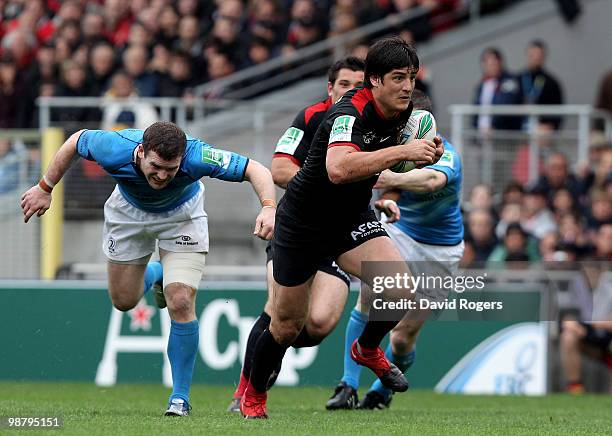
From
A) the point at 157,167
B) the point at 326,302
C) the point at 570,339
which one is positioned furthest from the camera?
the point at 570,339

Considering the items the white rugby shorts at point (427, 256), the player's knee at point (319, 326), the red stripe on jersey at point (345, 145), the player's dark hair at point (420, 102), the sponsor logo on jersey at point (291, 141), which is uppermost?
the player's dark hair at point (420, 102)

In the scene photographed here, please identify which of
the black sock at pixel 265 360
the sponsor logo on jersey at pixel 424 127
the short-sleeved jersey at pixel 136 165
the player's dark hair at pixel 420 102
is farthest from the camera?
the player's dark hair at pixel 420 102

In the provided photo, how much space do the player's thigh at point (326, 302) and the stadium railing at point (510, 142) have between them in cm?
659

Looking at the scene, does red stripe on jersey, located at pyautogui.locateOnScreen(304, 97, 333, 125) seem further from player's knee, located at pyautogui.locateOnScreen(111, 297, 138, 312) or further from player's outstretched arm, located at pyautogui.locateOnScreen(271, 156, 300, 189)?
player's knee, located at pyautogui.locateOnScreen(111, 297, 138, 312)

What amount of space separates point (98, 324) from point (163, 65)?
15.7 feet

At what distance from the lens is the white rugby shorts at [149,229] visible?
973 cm

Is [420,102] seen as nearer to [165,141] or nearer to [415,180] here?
[415,180]

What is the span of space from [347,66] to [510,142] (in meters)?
6.91

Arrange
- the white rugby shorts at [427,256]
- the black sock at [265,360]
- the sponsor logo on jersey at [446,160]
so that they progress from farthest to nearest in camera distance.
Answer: the white rugby shorts at [427,256]
the sponsor logo on jersey at [446,160]
the black sock at [265,360]

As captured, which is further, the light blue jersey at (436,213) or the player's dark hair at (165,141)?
the light blue jersey at (436,213)

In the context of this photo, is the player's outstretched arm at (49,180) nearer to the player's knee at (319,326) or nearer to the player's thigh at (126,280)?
the player's thigh at (126,280)

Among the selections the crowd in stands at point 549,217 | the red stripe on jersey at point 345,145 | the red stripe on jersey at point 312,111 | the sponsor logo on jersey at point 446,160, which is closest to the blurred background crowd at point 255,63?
the crowd in stands at point 549,217

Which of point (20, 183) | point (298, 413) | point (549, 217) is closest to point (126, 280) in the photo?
point (298, 413)

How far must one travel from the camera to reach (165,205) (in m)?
9.77
